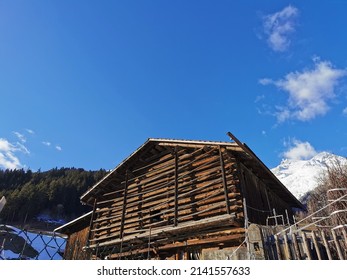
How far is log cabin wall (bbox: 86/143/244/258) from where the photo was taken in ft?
40.1

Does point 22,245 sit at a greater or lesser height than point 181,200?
greater

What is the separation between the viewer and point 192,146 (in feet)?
47.1

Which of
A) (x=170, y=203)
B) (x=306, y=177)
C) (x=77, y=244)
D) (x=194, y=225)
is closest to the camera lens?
(x=194, y=225)

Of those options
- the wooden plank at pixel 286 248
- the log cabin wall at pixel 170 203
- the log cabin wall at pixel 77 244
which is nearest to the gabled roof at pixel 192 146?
the log cabin wall at pixel 170 203

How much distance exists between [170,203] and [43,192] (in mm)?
69408

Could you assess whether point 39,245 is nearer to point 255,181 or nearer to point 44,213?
point 44,213

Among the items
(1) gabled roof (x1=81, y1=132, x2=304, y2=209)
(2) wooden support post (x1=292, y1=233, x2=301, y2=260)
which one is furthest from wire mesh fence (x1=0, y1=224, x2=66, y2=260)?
(2) wooden support post (x1=292, y1=233, x2=301, y2=260)

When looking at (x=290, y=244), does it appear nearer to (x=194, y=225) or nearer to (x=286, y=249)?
(x=286, y=249)

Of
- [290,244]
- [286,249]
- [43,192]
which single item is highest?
[43,192]

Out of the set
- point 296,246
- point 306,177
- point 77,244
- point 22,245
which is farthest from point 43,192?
point 296,246

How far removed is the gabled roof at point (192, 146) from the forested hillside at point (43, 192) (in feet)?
189

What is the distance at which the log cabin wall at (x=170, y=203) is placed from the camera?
40.1 ft
